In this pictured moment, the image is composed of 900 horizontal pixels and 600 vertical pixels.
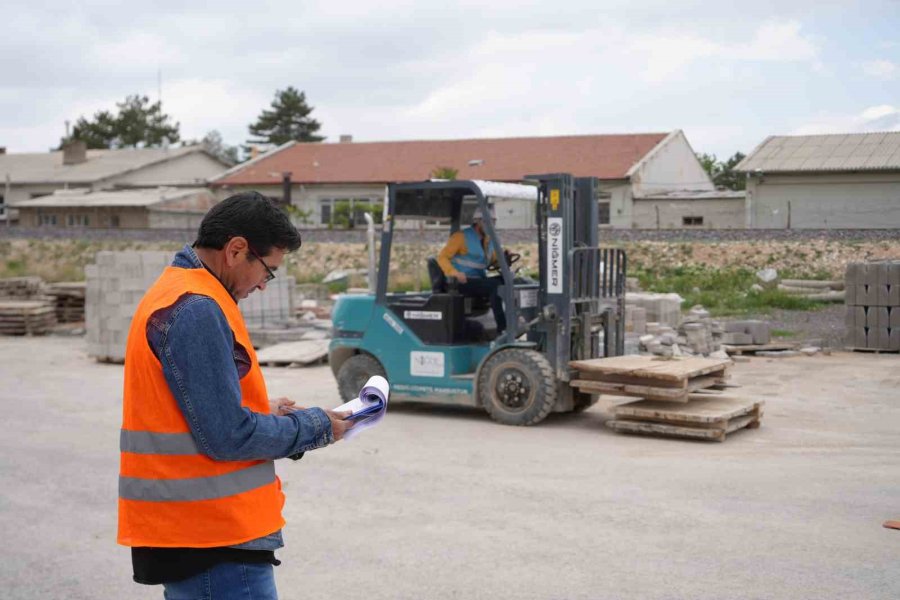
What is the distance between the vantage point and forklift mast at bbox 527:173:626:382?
10.6 metres

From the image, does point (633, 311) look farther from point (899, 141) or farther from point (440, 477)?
point (899, 141)

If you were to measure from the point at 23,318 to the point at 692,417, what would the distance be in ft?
52.2

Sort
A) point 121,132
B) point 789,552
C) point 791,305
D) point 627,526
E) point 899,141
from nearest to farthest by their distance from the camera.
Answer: point 789,552 → point 627,526 → point 791,305 → point 899,141 → point 121,132

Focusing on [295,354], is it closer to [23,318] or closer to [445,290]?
[445,290]

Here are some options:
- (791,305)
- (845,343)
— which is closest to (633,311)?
(845,343)

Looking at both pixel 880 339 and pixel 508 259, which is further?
pixel 880 339

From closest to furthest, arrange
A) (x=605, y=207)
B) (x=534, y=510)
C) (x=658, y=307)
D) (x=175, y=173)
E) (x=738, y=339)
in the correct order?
(x=534, y=510)
(x=738, y=339)
(x=658, y=307)
(x=605, y=207)
(x=175, y=173)

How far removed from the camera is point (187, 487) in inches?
112

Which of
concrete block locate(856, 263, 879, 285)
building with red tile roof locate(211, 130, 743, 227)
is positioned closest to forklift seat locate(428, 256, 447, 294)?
concrete block locate(856, 263, 879, 285)

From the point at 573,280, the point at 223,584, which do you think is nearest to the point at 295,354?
the point at 573,280

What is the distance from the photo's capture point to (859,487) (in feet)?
25.3

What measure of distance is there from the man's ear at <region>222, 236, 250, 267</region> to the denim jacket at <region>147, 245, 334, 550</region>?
8.2 inches

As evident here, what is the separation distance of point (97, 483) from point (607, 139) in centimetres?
4160

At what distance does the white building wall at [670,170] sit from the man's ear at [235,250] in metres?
40.5
